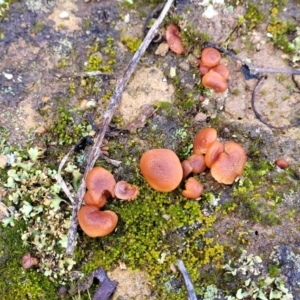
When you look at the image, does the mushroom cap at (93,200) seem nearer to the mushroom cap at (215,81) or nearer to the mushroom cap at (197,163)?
the mushroom cap at (197,163)

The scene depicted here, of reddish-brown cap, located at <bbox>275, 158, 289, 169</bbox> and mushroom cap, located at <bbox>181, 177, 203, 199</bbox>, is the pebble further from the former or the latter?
reddish-brown cap, located at <bbox>275, 158, 289, 169</bbox>

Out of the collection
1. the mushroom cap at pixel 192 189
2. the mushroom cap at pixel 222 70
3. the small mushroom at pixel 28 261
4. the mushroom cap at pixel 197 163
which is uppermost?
the mushroom cap at pixel 222 70

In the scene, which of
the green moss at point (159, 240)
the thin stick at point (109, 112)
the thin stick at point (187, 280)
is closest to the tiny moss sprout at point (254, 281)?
the green moss at point (159, 240)

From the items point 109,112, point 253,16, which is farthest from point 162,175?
point 253,16

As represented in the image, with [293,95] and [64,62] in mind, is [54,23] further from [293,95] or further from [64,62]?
[293,95]

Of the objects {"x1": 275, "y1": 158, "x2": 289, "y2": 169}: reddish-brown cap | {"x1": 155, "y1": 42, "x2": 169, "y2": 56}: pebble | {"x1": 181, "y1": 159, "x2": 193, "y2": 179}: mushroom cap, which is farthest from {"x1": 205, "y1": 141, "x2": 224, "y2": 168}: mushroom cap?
{"x1": 155, "y1": 42, "x2": 169, "y2": 56}: pebble

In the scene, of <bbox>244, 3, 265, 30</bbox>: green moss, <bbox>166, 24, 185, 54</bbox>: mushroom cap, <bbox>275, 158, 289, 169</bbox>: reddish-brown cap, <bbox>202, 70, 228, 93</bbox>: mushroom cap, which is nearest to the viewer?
<bbox>275, 158, 289, 169</bbox>: reddish-brown cap

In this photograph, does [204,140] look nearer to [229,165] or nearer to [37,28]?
[229,165]
